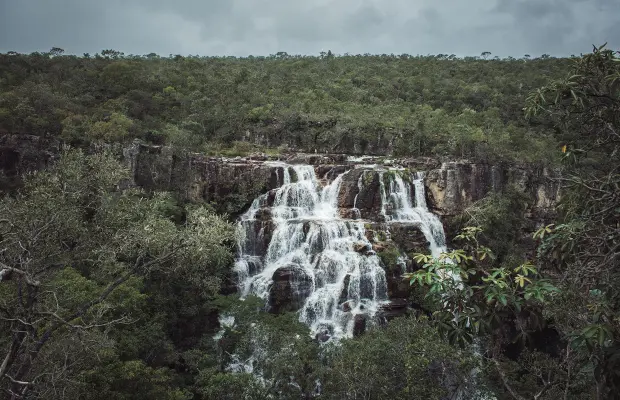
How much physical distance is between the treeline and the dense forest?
0.24 meters

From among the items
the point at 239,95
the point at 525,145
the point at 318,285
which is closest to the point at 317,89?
the point at 239,95

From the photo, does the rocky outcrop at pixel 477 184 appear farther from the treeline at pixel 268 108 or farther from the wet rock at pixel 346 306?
the wet rock at pixel 346 306

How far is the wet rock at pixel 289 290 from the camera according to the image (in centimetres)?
2050

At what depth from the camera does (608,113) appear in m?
5.31

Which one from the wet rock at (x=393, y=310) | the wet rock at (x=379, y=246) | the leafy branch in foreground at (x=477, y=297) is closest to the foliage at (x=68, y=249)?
the leafy branch in foreground at (x=477, y=297)

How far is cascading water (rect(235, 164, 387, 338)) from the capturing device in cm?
1989

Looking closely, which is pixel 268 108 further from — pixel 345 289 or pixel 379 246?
pixel 345 289

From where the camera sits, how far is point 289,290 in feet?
68.0

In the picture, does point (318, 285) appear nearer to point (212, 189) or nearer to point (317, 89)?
point (212, 189)

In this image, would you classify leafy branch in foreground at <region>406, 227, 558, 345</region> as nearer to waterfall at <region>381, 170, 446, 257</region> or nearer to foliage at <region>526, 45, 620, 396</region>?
foliage at <region>526, 45, 620, 396</region>

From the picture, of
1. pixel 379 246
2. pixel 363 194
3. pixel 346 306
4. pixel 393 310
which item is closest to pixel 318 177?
pixel 363 194

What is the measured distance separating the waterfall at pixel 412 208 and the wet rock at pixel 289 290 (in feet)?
24.6

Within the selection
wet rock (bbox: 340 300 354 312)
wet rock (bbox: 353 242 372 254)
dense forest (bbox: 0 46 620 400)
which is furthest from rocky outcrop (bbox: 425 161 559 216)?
wet rock (bbox: 340 300 354 312)

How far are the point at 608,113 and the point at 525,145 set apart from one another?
31988mm
